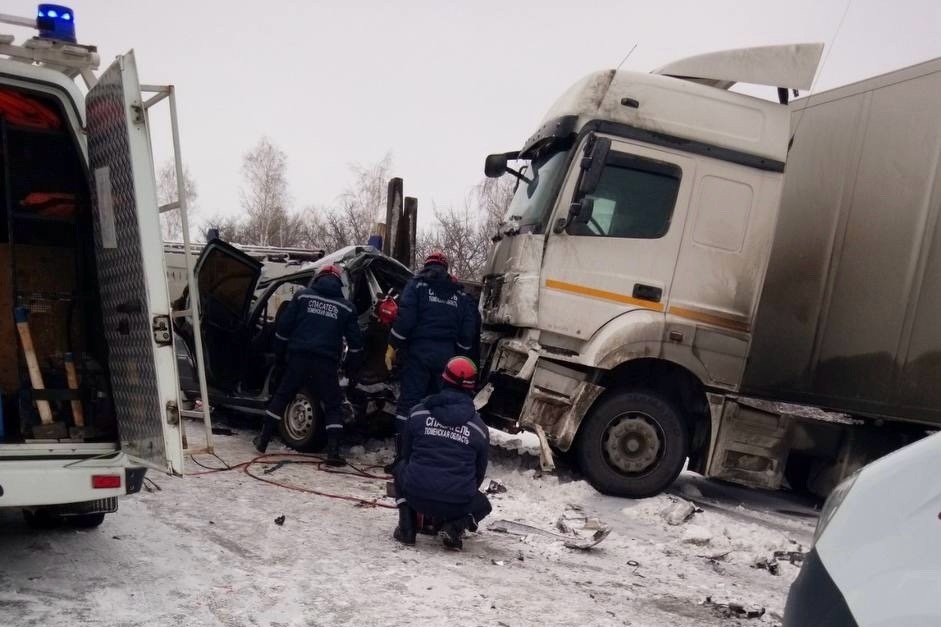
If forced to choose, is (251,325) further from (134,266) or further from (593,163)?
(134,266)

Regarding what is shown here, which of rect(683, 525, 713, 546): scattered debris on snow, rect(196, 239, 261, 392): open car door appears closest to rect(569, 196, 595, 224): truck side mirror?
rect(683, 525, 713, 546): scattered debris on snow

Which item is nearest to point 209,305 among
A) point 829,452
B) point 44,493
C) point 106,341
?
point 106,341

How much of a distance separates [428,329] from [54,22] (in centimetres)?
361

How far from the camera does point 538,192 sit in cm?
655

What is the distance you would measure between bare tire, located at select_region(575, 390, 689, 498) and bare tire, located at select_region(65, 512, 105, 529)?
142 inches

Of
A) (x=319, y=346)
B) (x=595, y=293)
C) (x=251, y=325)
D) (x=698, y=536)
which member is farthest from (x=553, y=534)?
(x=251, y=325)

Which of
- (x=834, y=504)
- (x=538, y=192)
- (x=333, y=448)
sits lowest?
(x=333, y=448)

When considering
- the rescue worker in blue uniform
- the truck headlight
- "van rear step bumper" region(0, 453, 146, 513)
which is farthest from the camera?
the rescue worker in blue uniform

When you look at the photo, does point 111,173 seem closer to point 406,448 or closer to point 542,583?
point 406,448

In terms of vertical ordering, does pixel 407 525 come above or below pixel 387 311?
below

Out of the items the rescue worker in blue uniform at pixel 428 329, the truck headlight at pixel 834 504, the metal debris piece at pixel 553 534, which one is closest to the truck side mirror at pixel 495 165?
the rescue worker in blue uniform at pixel 428 329

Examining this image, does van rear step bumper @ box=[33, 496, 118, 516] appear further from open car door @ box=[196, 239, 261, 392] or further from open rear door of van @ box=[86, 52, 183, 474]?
open car door @ box=[196, 239, 261, 392]

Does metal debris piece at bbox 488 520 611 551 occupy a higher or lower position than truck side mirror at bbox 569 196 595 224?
lower

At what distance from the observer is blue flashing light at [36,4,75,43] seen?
3707 millimetres
